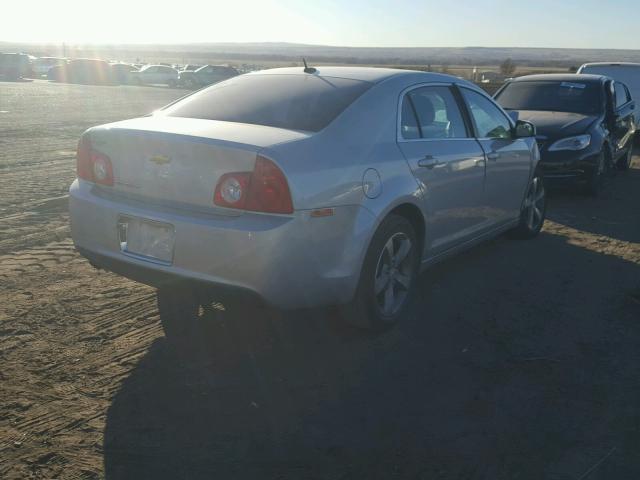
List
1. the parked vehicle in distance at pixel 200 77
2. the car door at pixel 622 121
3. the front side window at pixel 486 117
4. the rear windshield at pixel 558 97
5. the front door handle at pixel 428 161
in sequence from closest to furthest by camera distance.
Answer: the front door handle at pixel 428 161
the front side window at pixel 486 117
the rear windshield at pixel 558 97
the car door at pixel 622 121
the parked vehicle in distance at pixel 200 77

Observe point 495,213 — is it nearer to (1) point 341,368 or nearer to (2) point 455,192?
(2) point 455,192

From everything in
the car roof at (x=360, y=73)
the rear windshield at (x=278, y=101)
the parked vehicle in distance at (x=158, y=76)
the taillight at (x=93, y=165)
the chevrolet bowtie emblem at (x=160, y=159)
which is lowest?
the parked vehicle in distance at (x=158, y=76)

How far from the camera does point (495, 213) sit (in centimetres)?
582

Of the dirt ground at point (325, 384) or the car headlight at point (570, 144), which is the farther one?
the car headlight at point (570, 144)

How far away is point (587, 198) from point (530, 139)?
10.3 ft

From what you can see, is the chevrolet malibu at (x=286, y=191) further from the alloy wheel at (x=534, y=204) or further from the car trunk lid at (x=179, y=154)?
the alloy wheel at (x=534, y=204)

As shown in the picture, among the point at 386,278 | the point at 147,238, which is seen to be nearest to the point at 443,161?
the point at 386,278

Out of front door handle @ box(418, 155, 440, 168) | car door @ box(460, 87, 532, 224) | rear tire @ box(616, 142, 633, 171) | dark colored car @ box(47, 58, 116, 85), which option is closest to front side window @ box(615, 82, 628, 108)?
rear tire @ box(616, 142, 633, 171)

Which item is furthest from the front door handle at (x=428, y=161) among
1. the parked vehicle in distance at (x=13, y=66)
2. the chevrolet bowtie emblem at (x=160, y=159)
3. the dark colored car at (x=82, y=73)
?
the parked vehicle in distance at (x=13, y=66)

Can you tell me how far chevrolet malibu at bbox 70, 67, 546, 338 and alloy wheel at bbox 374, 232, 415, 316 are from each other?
1 centimetres

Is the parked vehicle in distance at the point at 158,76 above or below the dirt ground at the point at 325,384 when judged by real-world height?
below

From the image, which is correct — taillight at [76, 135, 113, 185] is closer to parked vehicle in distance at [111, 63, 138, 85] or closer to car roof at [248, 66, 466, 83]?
car roof at [248, 66, 466, 83]

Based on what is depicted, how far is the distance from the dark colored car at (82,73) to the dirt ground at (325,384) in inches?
→ 1830

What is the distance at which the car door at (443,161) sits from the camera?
14.9 feet
